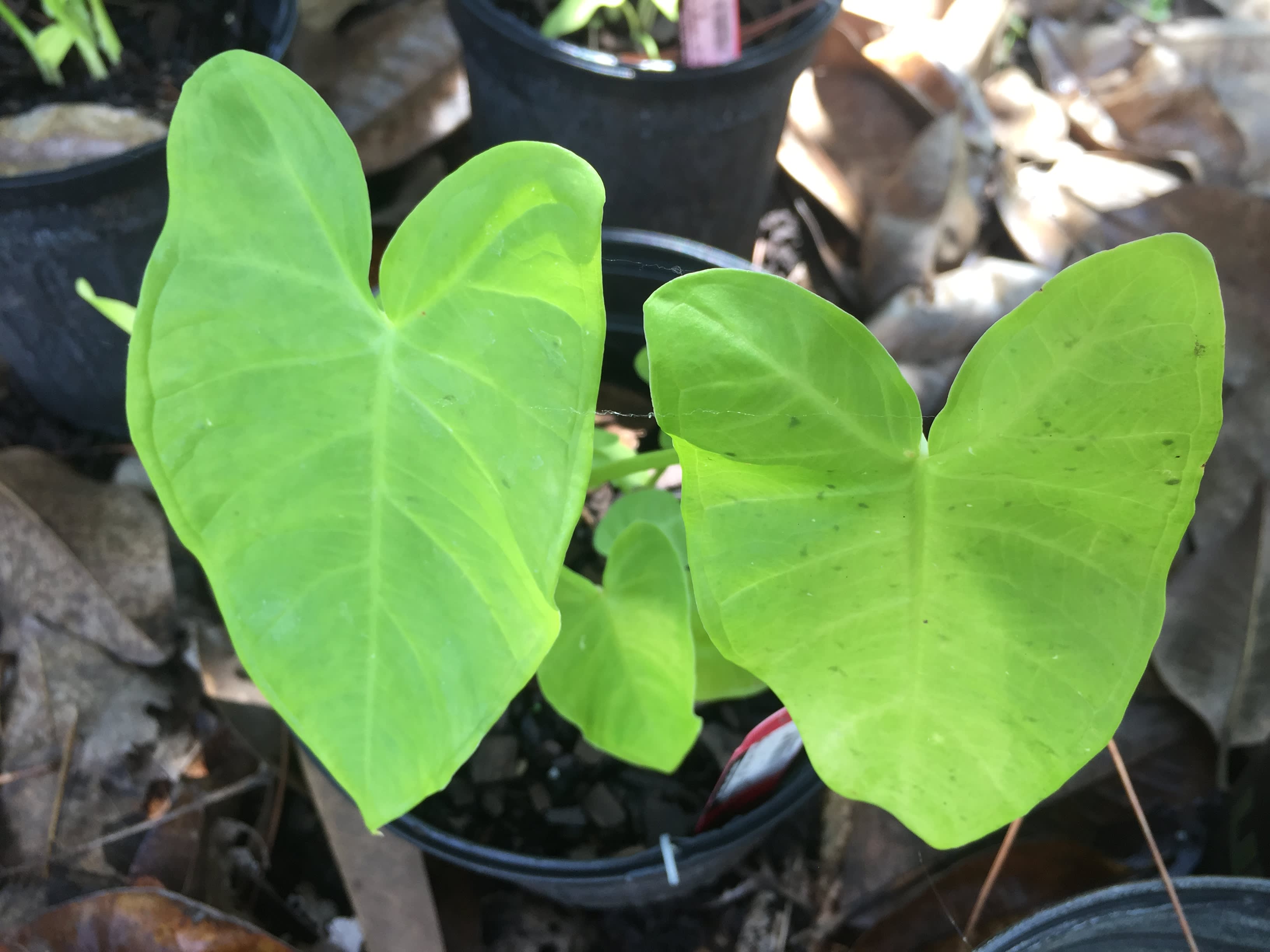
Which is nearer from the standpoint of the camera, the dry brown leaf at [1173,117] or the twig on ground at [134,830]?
the twig on ground at [134,830]

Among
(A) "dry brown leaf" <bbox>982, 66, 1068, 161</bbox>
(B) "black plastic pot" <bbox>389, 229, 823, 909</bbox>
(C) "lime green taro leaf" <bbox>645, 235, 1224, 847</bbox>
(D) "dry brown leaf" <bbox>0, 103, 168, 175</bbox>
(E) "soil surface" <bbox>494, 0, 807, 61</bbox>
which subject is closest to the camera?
(C) "lime green taro leaf" <bbox>645, 235, 1224, 847</bbox>

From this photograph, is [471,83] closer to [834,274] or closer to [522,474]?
[834,274]

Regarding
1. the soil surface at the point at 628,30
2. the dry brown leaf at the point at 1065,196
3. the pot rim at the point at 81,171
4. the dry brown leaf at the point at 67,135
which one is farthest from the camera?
the dry brown leaf at the point at 1065,196

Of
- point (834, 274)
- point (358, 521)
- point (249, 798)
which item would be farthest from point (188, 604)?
point (834, 274)

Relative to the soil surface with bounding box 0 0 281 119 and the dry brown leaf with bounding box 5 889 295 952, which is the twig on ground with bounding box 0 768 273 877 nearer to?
the dry brown leaf with bounding box 5 889 295 952

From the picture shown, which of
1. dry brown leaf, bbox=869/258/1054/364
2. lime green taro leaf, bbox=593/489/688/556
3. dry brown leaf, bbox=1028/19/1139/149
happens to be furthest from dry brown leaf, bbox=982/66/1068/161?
lime green taro leaf, bbox=593/489/688/556

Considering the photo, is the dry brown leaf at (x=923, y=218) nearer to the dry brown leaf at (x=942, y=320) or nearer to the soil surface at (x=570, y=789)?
the dry brown leaf at (x=942, y=320)

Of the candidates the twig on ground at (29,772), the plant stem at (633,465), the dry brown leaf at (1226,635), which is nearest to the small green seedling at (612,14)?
the plant stem at (633,465)
